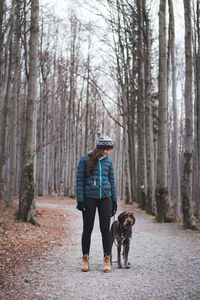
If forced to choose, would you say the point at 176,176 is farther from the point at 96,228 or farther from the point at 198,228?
the point at 96,228

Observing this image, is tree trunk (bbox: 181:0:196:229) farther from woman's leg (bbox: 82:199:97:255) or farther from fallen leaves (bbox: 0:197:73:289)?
woman's leg (bbox: 82:199:97:255)

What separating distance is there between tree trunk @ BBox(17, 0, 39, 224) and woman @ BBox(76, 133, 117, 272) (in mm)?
4446

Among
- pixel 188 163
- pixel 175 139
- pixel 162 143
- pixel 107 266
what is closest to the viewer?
pixel 107 266

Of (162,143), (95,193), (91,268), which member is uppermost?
(162,143)

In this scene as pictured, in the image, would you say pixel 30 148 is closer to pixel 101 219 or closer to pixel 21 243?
pixel 21 243

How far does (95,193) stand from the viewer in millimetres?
4953

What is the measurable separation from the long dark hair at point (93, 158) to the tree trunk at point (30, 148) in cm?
449

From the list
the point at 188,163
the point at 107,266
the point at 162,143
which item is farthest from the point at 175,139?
A: the point at 107,266

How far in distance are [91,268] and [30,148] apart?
4.92m

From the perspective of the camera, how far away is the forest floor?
3836 millimetres

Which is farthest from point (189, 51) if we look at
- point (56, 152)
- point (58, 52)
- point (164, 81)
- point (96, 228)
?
point (56, 152)

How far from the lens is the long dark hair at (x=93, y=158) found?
4.95 meters

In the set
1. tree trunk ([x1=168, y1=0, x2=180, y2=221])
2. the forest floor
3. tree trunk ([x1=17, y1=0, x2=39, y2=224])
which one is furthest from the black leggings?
tree trunk ([x1=168, y1=0, x2=180, y2=221])

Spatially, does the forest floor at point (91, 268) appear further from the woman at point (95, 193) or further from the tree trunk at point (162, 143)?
the tree trunk at point (162, 143)
